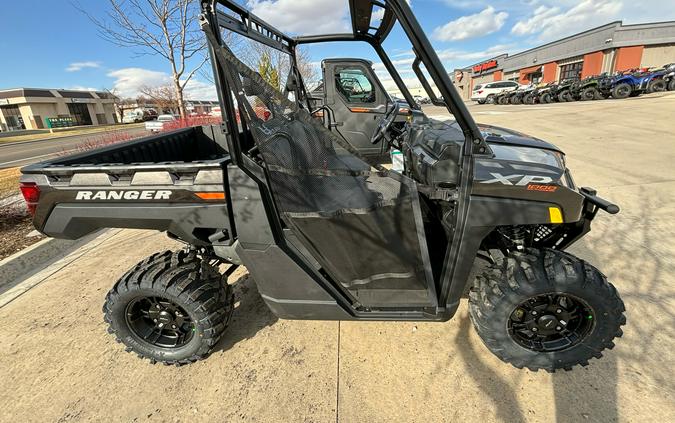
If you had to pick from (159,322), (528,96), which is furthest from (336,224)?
(528,96)

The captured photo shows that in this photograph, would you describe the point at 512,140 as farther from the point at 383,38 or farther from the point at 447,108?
the point at 383,38

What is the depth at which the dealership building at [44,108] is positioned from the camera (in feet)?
159

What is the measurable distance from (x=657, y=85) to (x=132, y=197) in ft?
90.1

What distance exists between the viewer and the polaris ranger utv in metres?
1.83

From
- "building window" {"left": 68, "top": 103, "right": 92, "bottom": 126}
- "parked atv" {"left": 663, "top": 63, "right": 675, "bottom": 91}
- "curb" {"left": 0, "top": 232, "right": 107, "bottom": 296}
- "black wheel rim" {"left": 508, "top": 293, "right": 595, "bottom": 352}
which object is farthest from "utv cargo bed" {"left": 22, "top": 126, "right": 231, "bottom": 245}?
→ "building window" {"left": 68, "top": 103, "right": 92, "bottom": 126}

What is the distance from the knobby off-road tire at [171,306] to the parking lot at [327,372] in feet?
0.48

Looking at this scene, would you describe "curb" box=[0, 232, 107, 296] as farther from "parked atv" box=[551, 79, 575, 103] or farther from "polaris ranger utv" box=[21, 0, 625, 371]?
"parked atv" box=[551, 79, 575, 103]

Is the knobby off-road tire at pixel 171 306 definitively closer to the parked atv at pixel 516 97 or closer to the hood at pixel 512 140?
the hood at pixel 512 140

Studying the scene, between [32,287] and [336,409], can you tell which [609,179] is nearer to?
[336,409]

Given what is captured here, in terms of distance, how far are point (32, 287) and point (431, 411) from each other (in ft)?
12.8

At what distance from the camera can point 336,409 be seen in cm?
192

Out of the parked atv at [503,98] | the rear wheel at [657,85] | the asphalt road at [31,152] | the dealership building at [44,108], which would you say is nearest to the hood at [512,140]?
the asphalt road at [31,152]

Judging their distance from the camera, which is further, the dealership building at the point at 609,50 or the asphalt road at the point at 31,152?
the dealership building at the point at 609,50

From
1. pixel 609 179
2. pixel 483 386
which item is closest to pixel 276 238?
pixel 483 386
